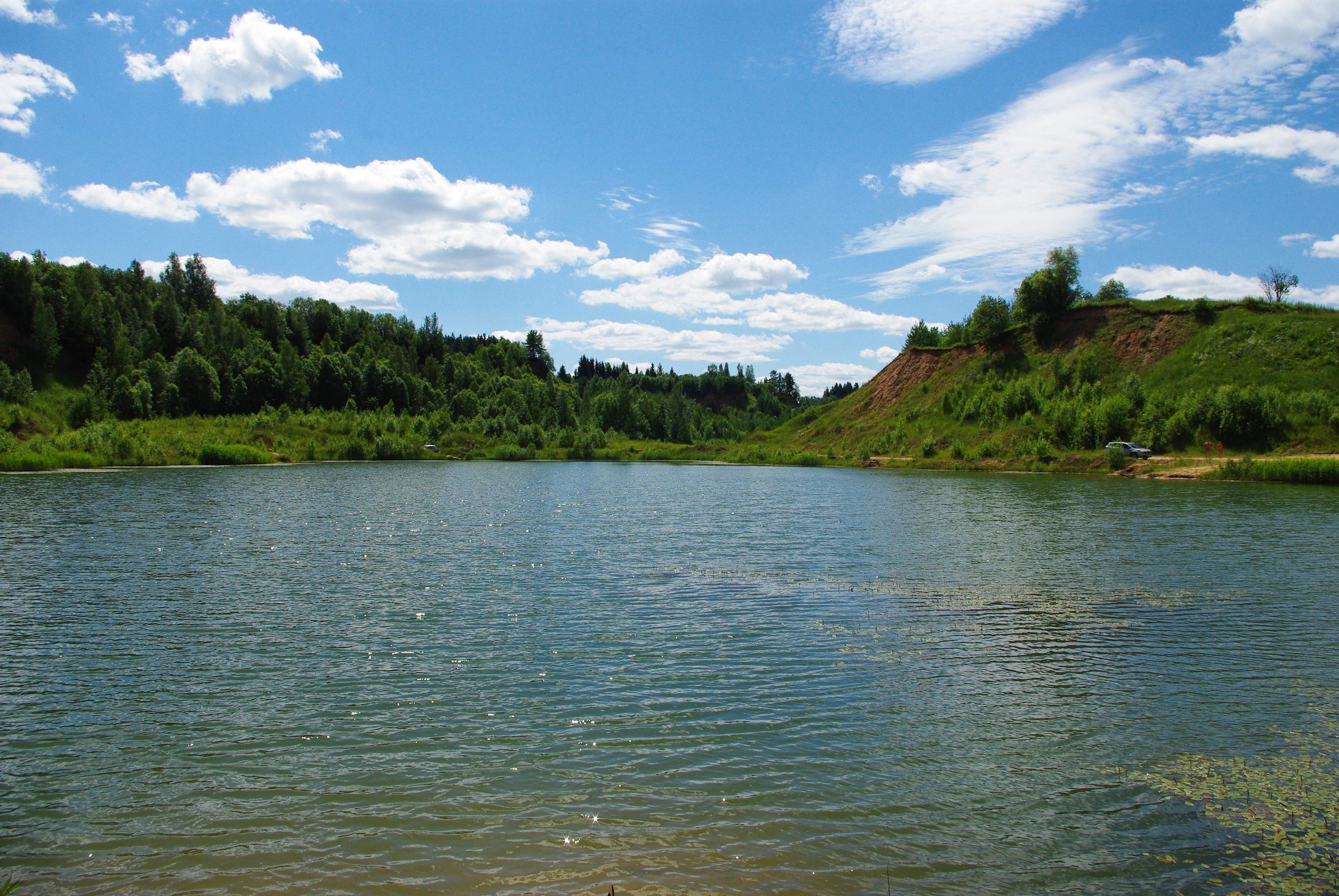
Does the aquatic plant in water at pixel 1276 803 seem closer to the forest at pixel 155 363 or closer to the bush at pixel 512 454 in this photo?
the forest at pixel 155 363

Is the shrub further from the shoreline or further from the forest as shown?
the forest

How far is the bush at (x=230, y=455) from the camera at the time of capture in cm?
11319

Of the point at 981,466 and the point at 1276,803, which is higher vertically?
the point at 981,466

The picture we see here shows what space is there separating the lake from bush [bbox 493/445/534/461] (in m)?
135

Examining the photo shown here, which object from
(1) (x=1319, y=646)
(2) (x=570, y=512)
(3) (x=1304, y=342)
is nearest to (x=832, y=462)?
(3) (x=1304, y=342)

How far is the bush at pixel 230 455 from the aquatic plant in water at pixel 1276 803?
5059 inches

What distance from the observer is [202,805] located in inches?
433

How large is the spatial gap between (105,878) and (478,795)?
4.63 meters

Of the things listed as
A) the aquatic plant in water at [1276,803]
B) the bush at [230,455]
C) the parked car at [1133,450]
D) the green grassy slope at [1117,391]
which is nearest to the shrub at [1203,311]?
the green grassy slope at [1117,391]

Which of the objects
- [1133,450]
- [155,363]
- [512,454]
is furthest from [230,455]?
[1133,450]

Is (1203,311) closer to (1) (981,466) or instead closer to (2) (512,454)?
(1) (981,466)

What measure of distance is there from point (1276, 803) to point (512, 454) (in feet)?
546

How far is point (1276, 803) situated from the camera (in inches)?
441

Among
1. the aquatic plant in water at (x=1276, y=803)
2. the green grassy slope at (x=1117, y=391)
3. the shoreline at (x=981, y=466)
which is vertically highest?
the green grassy slope at (x=1117, y=391)
